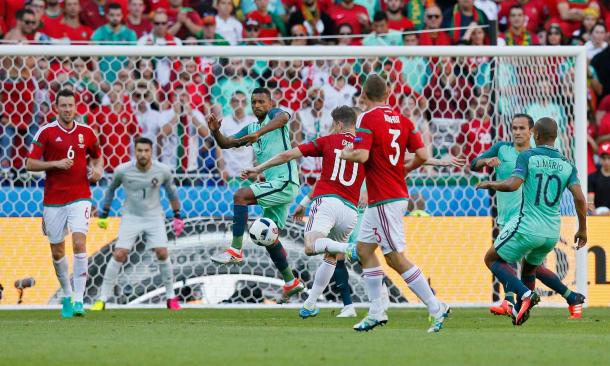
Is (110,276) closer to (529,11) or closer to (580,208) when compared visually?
(580,208)

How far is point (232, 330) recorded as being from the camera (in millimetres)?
10266

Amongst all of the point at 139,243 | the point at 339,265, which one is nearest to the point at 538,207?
the point at 339,265

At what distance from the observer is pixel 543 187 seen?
11086 mm

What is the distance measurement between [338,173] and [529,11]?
976 cm

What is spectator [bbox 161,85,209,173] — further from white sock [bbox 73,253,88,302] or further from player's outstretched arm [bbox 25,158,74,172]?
player's outstretched arm [bbox 25,158,74,172]

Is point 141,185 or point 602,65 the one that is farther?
point 602,65

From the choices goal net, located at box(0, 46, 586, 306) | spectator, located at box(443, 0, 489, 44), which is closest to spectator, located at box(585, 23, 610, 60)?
spectator, located at box(443, 0, 489, 44)

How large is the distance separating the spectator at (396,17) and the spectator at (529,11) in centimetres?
179

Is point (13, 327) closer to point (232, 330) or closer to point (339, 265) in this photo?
point (232, 330)

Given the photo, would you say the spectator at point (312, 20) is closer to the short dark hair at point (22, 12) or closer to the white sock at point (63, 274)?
the short dark hair at point (22, 12)

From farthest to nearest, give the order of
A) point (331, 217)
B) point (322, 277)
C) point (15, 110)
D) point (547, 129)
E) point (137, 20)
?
point (137, 20), point (15, 110), point (322, 277), point (331, 217), point (547, 129)

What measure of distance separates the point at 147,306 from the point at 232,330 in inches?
180

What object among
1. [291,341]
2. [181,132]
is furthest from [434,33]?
[291,341]

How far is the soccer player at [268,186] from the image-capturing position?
12617 millimetres
